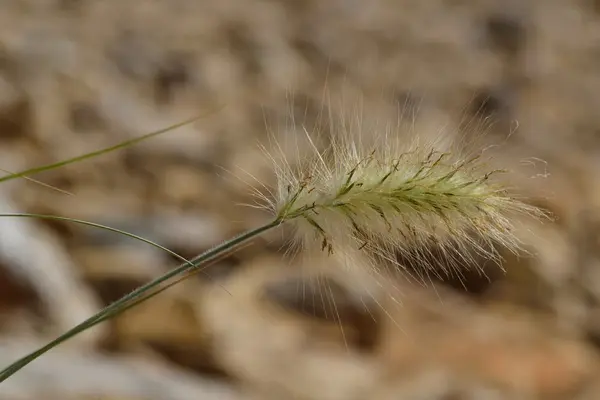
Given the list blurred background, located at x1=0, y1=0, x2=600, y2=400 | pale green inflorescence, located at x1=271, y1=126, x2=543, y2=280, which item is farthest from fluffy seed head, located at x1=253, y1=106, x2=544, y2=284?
blurred background, located at x1=0, y1=0, x2=600, y2=400

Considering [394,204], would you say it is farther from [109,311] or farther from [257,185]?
[257,185]

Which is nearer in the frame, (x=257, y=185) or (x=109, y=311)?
(x=109, y=311)

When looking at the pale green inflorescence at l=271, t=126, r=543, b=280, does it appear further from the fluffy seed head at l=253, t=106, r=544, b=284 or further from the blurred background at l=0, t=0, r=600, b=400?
the blurred background at l=0, t=0, r=600, b=400

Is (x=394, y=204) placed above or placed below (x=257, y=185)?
below

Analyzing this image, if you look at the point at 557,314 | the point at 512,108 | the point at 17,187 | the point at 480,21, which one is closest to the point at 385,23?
the point at 480,21

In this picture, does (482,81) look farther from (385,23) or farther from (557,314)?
A: (557,314)

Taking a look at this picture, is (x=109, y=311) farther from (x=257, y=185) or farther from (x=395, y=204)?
(x=257, y=185)

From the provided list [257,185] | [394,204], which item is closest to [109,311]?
[394,204]

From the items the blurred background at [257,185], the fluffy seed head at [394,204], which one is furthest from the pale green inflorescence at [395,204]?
the blurred background at [257,185]
